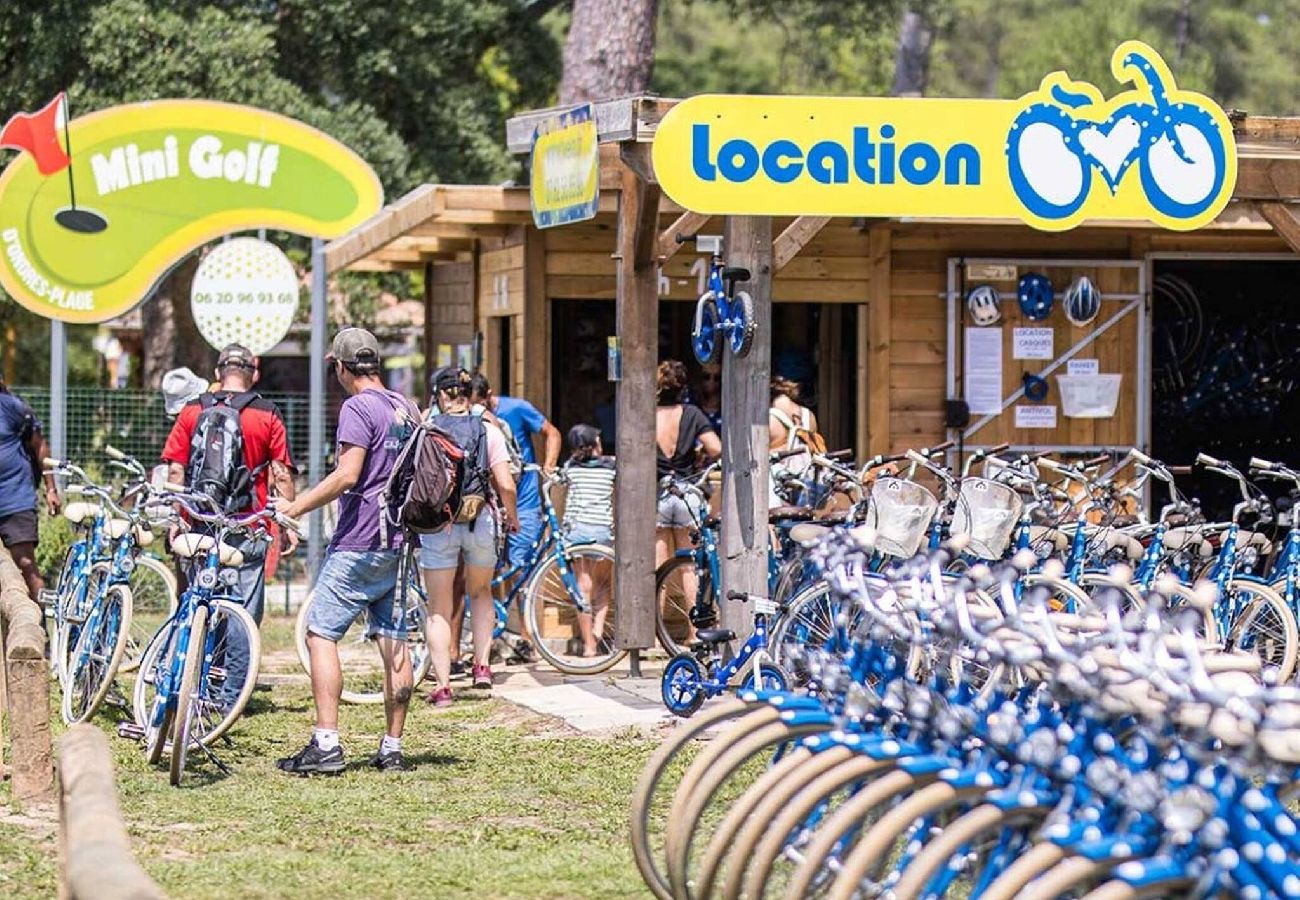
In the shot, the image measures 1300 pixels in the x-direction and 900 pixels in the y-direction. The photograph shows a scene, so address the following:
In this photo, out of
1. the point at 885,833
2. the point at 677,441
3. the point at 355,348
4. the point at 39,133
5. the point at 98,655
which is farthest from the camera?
the point at 39,133

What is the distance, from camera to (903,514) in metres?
9.05

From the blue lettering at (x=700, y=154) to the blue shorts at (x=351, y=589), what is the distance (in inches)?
79.4

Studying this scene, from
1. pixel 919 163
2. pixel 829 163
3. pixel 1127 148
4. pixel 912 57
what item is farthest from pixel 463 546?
pixel 912 57

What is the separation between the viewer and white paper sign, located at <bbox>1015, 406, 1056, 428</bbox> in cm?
1337

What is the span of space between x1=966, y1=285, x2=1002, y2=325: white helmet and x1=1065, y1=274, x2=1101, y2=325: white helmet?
0.45 m

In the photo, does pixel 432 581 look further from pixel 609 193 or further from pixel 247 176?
pixel 247 176

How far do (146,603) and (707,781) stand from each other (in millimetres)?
6897

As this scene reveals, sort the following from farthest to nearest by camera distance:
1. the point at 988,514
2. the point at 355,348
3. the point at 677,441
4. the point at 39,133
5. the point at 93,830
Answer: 1. the point at 39,133
2. the point at 677,441
3. the point at 988,514
4. the point at 355,348
5. the point at 93,830

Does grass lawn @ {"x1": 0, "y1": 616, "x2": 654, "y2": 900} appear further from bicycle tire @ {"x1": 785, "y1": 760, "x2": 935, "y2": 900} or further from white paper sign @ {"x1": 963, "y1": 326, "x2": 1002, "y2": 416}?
white paper sign @ {"x1": 963, "y1": 326, "x2": 1002, "y2": 416}

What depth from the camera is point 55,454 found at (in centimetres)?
1453

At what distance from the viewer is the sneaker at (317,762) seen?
26.9ft

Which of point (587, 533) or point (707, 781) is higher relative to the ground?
point (587, 533)

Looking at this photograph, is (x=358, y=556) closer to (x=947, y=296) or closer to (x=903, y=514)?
(x=903, y=514)

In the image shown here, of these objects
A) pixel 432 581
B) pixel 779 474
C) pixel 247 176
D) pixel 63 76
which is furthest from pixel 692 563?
pixel 63 76
